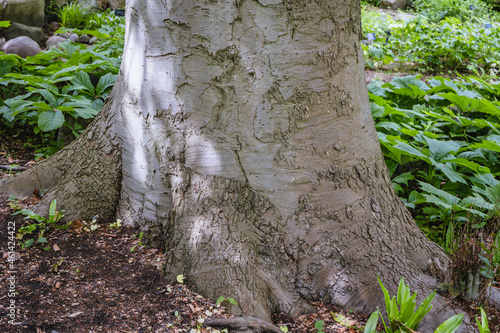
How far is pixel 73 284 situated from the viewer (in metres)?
2.05

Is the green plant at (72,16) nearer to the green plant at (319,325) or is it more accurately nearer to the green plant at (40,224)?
the green plant at (40,224)

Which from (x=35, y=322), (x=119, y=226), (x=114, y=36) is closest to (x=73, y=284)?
(x=35, y=322)

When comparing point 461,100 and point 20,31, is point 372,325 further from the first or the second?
point 20,31

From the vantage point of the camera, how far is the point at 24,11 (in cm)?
705

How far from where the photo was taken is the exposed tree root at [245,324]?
1840 millimetres

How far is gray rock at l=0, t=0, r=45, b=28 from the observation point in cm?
687

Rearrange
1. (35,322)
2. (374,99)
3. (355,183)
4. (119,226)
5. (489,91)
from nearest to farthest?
(35,322) → (355,183) → (119,226) → (374,99) → (489,91)

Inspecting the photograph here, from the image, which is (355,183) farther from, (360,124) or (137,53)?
(137,53)

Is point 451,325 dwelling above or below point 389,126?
below

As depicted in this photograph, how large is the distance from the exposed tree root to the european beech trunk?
8 centimetres

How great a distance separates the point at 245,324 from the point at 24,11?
7452mm

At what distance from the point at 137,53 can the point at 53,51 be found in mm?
2472

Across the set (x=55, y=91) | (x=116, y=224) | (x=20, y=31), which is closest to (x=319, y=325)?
(x=116, y=224)

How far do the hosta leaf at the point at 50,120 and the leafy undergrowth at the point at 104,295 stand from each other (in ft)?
3.43
